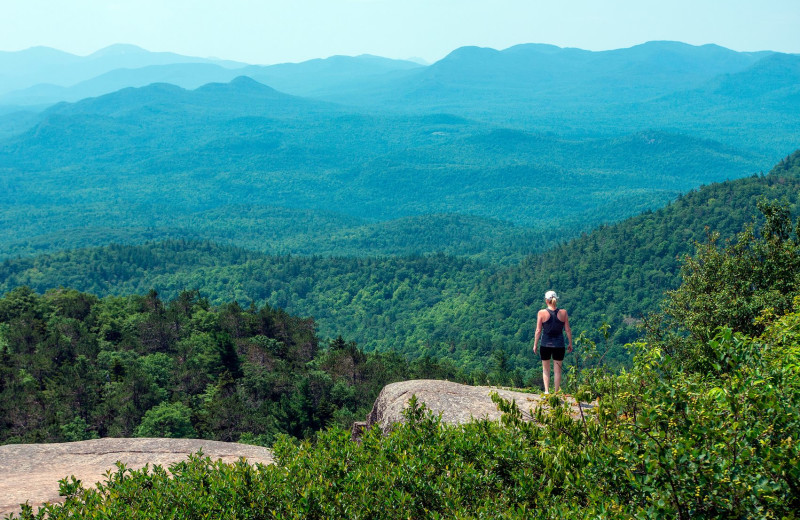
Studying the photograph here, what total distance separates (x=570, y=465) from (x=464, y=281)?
16359 centimetres

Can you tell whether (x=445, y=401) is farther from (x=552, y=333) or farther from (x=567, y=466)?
(x=567, y=466)

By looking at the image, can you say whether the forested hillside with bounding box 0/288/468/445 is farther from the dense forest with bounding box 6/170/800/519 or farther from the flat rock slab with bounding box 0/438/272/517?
the dense forest with bounding box 6/170/800/519

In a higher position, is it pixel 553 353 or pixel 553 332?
pixel 553 332

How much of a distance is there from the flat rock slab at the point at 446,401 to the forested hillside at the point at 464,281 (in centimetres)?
8383

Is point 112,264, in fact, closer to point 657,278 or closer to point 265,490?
point 657,278

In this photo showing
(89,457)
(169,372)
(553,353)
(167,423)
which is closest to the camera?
(89,457)

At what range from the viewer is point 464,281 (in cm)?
17400

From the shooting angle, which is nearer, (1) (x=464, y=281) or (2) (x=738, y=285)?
(2) (x=738, y=285)

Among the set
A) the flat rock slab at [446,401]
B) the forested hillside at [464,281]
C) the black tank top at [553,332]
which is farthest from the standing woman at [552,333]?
the forested hillside at [464,281]

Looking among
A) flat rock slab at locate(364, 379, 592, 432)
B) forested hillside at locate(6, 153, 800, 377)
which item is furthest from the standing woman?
forested hillside at locate(6, 153, 800, 377)

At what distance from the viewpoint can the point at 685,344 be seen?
93.2 feet

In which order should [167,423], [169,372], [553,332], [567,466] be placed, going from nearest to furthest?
[567,466] < [553,332] < [167,423] < [169,372]

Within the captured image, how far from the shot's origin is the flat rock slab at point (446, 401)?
17453 millimetres

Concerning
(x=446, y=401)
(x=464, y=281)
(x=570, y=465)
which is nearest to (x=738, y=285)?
(x=446, y=401)
